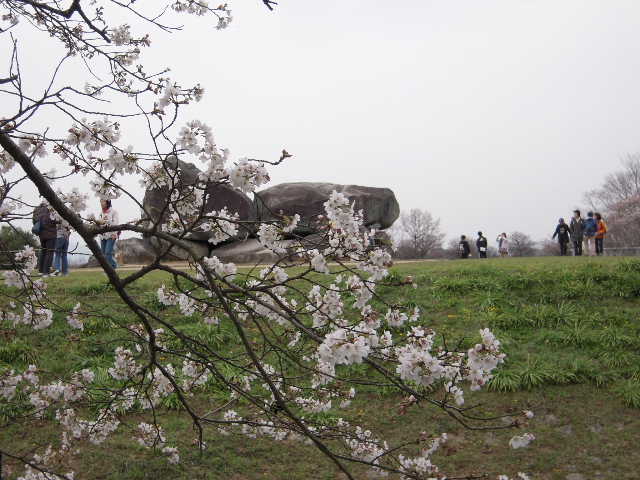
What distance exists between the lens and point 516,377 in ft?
19.5

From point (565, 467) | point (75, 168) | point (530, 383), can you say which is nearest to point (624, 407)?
point (530, 383)

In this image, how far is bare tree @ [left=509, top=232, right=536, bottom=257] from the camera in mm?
48522

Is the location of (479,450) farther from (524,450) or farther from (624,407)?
(624,407)

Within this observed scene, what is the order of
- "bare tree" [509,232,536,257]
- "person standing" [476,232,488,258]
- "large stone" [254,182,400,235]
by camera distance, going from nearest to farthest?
"large stone" [254,182,400,235]
"person standing" [476,232,488,258]
"bare tree" [509,232,536,257]

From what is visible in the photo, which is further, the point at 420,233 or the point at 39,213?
the point at 420,233

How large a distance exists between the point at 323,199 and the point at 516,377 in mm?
10340

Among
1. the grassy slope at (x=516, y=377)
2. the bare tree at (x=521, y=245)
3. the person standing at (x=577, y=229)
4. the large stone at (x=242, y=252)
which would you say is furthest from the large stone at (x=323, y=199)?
the bare tree at (x=521, y=245)

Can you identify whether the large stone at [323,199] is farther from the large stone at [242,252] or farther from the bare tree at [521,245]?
the bare tree at [521,245]

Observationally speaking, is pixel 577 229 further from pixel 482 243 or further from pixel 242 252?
pixel 242 252

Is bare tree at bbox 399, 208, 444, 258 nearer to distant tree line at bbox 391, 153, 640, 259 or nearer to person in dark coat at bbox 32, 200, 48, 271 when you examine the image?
distant tree line at bbox 391, 153, 640, 259

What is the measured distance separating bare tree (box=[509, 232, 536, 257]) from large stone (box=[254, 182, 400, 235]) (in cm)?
3445

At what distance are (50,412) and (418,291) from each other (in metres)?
5.49

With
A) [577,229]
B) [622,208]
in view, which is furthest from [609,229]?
[577,229]

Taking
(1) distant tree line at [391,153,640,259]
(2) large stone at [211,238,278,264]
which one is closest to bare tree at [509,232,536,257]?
(1) distant tree line at [391,153,640,259]
